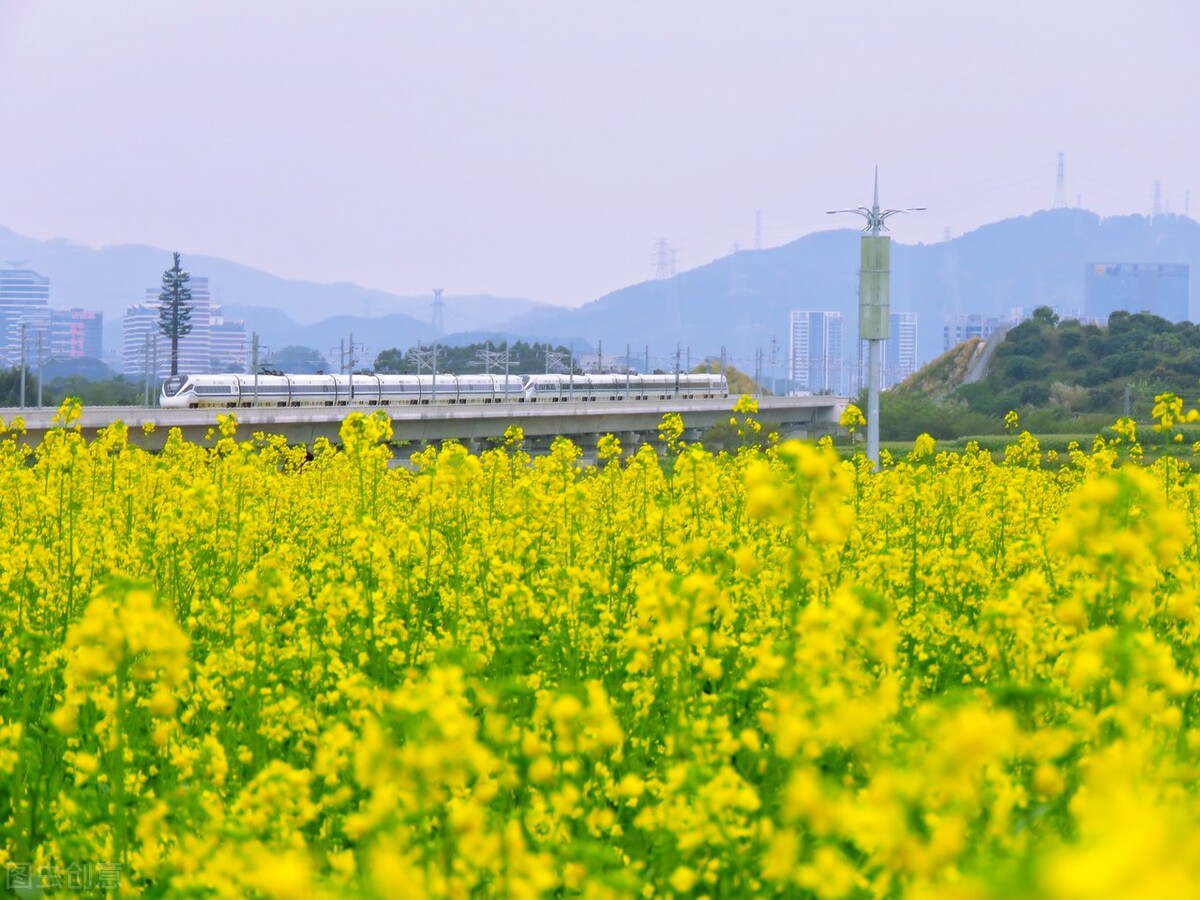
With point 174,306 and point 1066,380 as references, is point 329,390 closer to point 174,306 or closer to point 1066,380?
point 1066,380

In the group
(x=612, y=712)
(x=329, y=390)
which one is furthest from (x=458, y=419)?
(x=612, y=712)

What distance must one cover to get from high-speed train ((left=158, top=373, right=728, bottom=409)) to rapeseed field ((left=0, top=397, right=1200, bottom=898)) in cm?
3324

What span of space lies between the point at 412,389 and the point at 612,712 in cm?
4287

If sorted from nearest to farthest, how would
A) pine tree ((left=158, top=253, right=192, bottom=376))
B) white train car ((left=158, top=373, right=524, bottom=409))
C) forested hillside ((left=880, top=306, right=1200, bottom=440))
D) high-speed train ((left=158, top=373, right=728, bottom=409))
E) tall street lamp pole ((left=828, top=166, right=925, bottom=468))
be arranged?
1. tall street lamp pole ((left=828, top=166, right=925, bottom=468))
2. white train car ((left=158, top=373, right=524, bottom=409))
3. high-speed train ((left=158, top=373, right=728, bottom=409))
4. forested hillside ((left=880, top=306, right=1200, bottom=440))
5. pine tree ((left=158, top=253, right=192, bottom=376))

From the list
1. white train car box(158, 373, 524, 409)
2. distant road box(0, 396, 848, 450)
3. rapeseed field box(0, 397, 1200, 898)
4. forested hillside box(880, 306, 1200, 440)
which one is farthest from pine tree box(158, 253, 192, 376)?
rapeseed field box(0, 397, 1200, 898)

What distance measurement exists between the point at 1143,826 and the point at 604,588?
3.60m

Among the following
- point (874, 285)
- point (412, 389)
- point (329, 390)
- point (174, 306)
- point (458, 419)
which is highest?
point (174, 306)

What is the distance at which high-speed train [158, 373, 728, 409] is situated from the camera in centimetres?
3966

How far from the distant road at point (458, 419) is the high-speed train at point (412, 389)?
10.9 feet

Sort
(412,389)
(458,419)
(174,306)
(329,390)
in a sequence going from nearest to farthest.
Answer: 1. (458,419)
2. (329,390)
3. (412,389)
4. (174,306)

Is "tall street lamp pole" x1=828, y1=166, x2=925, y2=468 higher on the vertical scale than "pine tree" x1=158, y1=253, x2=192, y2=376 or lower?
lower

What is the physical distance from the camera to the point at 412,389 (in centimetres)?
4625

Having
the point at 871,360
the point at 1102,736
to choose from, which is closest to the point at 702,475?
the point at 1102,736

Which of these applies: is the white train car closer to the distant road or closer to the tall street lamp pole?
the distant road
